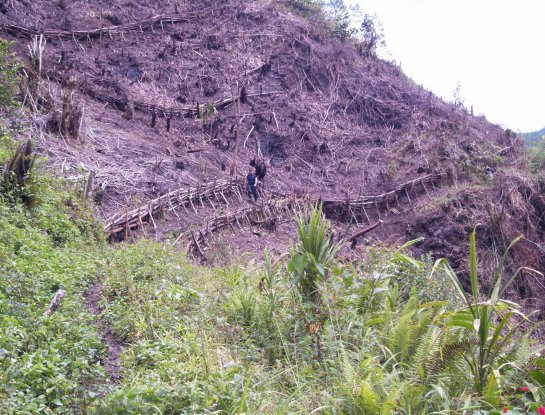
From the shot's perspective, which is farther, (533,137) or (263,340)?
(533,137)

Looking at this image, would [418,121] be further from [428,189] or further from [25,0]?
[25,0]

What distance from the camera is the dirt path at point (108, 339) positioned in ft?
14.0

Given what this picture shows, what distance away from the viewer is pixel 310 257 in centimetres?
545

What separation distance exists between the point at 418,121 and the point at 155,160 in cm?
1249

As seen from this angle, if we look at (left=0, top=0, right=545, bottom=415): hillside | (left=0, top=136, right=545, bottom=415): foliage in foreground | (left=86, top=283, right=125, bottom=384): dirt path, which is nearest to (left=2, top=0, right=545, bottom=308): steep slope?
(left=0, top=0, right=545, bottom=415): hillside

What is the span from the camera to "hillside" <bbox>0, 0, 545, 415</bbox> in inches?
154

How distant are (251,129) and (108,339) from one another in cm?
1488

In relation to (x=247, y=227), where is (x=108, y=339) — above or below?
above

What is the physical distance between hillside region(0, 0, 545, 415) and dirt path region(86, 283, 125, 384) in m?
0.03

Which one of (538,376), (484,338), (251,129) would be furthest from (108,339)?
(251,129)

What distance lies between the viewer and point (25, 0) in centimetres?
1861

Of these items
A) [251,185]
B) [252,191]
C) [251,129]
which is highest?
[251,129]

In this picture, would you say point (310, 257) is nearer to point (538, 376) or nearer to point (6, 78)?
point (538, 376)

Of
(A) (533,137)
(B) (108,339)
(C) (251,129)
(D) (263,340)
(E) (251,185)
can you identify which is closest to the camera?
(B) (108,339)
